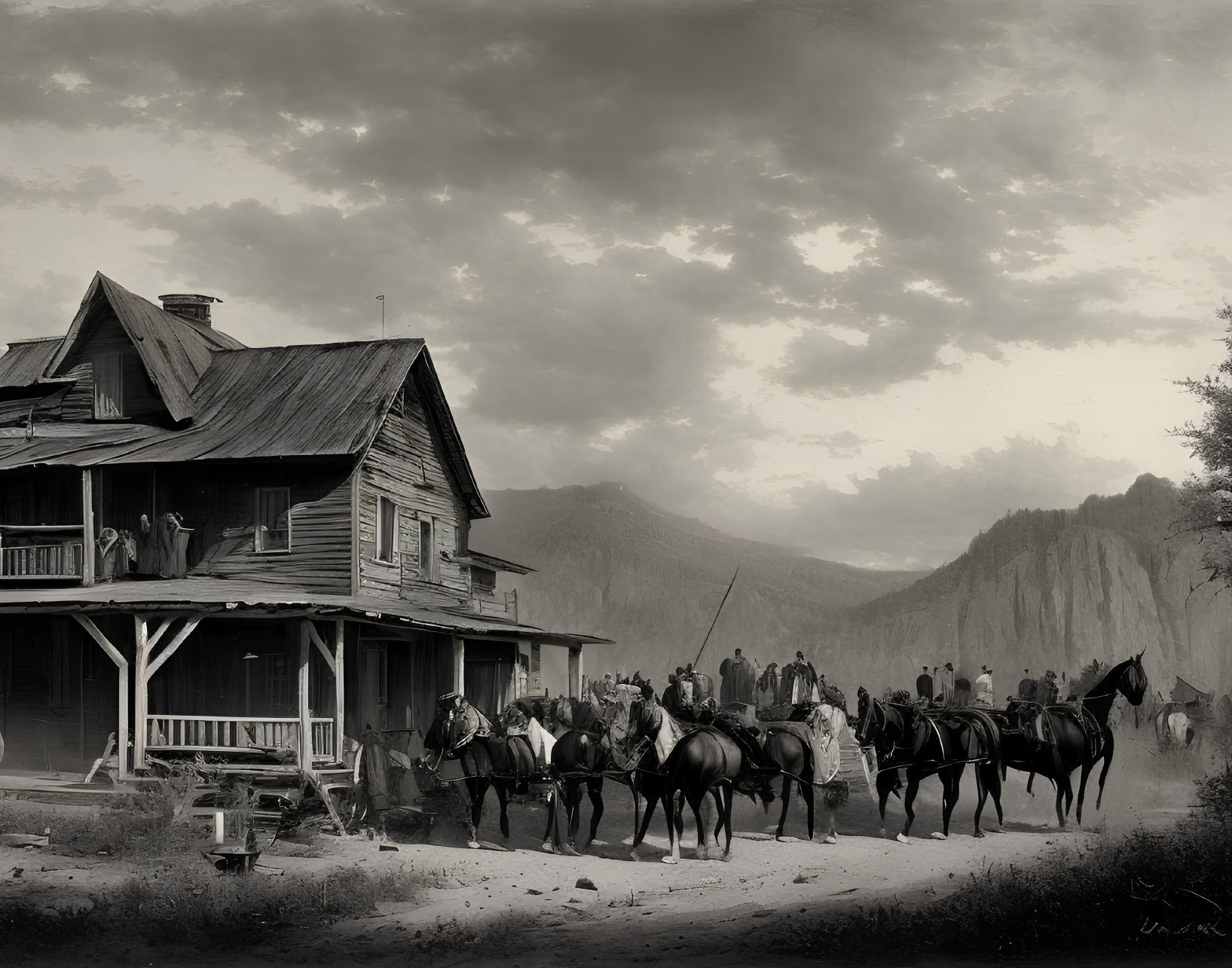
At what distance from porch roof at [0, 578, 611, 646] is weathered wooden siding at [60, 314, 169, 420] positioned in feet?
15.2

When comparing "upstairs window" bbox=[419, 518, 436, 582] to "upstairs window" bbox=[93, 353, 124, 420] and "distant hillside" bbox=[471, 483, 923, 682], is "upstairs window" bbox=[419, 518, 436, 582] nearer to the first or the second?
"upstairs window" bbox=[93, 353, 124, 420]

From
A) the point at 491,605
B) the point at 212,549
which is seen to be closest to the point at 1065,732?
the point at 212,549

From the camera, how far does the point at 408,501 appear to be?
101ft

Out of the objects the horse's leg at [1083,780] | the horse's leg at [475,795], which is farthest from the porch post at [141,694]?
the horse's leg at [1083,780]

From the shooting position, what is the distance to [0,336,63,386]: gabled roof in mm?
30328

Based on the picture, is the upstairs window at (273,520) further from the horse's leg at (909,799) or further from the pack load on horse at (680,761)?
the horse's leg at (909,799)

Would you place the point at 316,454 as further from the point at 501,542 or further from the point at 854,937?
the point at 501,542

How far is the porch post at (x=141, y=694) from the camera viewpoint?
886 inches

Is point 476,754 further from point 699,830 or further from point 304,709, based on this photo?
point 304,709

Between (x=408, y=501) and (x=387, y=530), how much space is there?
4.46 feet

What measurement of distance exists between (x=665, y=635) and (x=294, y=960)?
88.8m

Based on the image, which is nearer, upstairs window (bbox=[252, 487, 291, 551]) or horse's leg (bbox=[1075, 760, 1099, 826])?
horse's leg (bbox=[1075, 760, 1099, 826])

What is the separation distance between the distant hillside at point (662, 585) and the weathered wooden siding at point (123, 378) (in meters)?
62.7

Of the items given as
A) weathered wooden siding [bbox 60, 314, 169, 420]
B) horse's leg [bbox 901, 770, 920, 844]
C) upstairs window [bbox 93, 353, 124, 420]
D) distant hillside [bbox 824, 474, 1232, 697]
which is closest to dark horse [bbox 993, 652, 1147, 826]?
horse's leg [bbox 901, 770, 920, 844]
